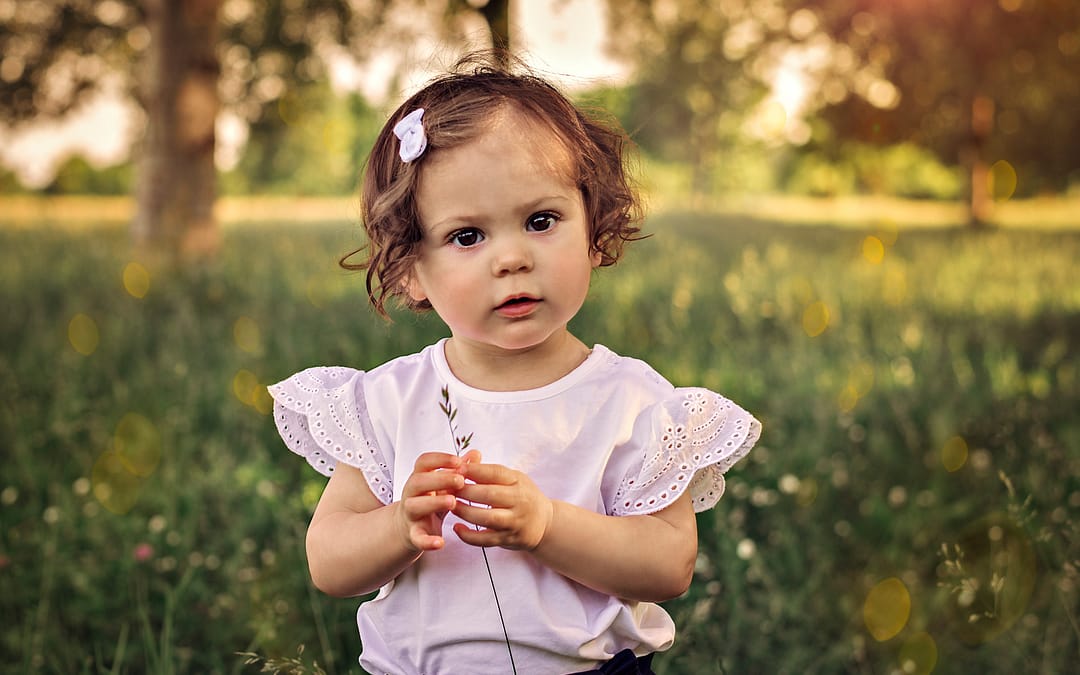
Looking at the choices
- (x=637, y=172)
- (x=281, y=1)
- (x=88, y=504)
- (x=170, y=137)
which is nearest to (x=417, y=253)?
(x=637, y=172)

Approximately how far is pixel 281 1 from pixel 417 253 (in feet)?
33.5

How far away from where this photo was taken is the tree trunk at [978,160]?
19094 mm

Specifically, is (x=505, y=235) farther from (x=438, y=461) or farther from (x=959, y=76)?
(x=959, y=76)

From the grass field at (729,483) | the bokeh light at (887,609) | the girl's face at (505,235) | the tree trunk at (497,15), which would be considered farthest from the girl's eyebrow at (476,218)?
the bokeh light at (887,609)

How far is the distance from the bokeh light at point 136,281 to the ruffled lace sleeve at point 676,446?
5888mm

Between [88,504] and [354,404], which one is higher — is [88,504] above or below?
below

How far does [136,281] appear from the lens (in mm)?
7387

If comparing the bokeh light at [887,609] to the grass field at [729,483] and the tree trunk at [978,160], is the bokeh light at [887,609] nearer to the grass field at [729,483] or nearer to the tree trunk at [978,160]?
the grass field at [729,483]

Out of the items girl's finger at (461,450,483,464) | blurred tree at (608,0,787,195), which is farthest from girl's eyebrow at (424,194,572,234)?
blurred tree at (608,0,787,195)

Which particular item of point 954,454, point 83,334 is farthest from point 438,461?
point 83,334

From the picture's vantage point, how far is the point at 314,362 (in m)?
4.63

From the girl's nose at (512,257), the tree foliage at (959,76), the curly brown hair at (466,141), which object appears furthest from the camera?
the tree foliage at (959,76)

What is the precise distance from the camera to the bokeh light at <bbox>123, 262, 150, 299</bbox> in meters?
7.10

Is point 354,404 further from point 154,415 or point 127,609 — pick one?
point 154,415
